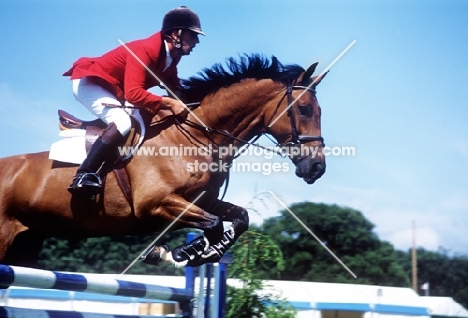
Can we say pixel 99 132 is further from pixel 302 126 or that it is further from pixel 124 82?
pixel 302 126

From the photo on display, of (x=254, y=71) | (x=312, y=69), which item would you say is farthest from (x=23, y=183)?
(x=312, y=69)

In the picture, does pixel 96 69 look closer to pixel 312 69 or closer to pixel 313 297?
pixel 312 69

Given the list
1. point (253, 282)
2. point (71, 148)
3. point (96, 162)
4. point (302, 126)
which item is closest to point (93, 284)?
point (96, 162)

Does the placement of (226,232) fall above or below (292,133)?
below

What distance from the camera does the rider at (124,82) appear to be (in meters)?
3.68

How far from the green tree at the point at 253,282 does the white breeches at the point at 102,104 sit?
71.5 inches

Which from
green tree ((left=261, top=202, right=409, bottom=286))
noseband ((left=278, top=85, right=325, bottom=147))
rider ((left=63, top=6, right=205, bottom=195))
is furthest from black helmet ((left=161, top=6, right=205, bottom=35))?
green tree ((left=261, top=202, right=409, bottom=286))

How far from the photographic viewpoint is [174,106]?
12.6 ft

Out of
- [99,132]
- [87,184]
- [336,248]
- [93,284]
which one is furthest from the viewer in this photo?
[336,248]

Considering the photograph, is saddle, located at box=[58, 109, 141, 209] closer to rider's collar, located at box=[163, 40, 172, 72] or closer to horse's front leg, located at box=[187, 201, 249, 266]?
rider's collar, located at box=[163, 40, 172, 72]

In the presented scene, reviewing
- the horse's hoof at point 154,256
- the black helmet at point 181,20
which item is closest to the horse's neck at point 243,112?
the black helmet at point 181,20

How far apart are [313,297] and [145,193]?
25.5ft

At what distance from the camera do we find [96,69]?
12.7ft

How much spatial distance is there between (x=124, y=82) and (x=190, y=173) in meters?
0.69
